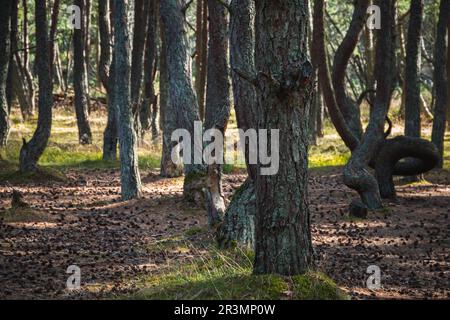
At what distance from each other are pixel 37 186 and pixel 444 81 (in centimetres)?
1006

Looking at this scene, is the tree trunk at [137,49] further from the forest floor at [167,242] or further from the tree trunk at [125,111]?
the tree trunk at [125,111]

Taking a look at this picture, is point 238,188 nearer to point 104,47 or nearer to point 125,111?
point 125,111

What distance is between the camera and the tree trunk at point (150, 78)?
22891 millimetres

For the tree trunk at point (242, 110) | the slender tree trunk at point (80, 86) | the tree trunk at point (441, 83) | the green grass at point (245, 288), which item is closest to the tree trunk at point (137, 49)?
the slender tree trunk at point (80, 86)

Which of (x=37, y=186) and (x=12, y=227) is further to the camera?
(x=37, y=186)

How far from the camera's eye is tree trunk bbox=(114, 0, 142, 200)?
45.4 feet

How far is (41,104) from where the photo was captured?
16062 mm

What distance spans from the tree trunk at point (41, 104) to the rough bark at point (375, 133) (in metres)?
6.95

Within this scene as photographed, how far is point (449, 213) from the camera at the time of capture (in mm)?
13258

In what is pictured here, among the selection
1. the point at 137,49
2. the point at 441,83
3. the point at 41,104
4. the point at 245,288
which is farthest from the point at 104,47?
the point at 245,288

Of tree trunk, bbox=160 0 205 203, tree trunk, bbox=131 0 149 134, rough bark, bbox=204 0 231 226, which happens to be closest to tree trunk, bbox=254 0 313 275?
rough bark, bbox=204 0 231 226

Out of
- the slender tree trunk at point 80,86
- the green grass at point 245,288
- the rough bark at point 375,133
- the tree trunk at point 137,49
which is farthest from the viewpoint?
the slender tree trunk at point 80,86
